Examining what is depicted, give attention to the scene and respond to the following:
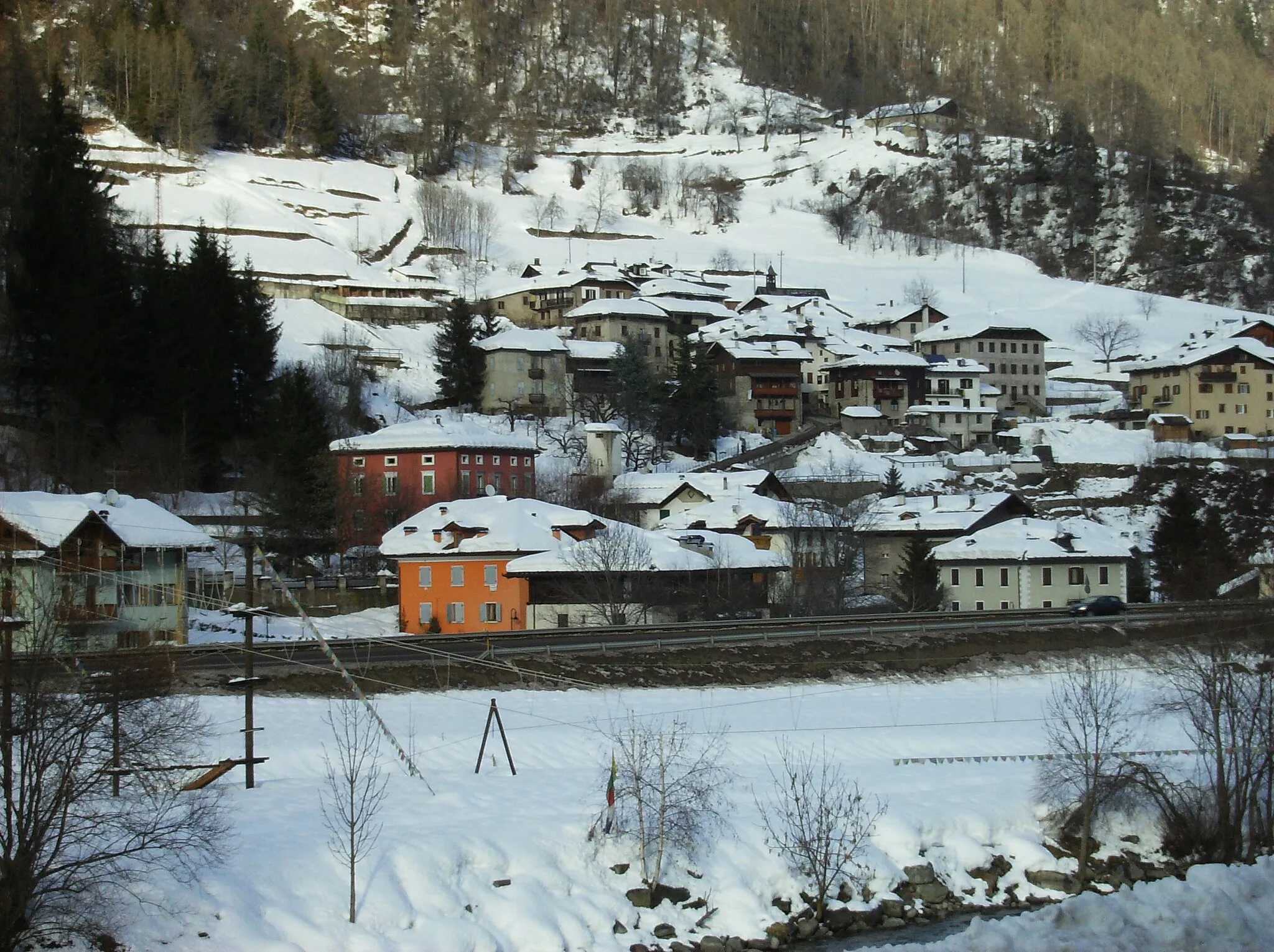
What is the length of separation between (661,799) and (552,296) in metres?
74.9

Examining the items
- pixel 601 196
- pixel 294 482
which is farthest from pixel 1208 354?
pixel 601 196

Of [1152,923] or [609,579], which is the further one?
[609,579]

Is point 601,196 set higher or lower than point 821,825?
higher

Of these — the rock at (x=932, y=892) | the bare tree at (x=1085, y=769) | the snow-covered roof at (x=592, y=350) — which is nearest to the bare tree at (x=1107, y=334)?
the snow-covered roof at (x=592, y=350)

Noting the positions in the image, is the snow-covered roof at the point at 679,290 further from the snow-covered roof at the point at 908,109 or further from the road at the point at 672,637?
the road at the point at 672,637

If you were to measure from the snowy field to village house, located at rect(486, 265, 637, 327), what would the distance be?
209ft

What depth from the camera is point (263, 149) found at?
120 meters

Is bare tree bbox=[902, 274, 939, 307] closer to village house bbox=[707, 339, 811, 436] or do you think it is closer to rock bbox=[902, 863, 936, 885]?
village house bbox=[707, 339, 811, 436]

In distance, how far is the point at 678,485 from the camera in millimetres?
56250

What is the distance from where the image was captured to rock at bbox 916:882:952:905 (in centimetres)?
2147

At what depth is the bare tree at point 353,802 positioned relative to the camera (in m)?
18.7

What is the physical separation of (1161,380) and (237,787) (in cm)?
6662

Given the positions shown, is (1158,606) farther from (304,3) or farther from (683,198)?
(304,3)

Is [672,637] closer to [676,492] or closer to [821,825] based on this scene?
[821,825]
